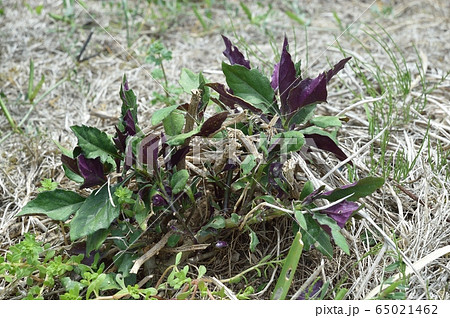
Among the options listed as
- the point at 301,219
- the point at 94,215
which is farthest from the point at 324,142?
the point at 94,215

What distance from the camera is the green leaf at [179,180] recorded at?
125 cm

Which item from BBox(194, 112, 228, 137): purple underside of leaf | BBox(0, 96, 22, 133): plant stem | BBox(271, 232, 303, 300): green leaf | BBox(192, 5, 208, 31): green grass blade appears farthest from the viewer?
BBox(192, 5, 208, 31): green grass blade

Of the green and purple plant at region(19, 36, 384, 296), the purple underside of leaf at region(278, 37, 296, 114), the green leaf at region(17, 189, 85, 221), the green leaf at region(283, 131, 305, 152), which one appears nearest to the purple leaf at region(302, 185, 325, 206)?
the green and purple plant at region(19, 36, 384, 296)

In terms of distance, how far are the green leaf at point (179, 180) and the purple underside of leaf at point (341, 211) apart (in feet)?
1.13

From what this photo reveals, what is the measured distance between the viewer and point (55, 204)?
133 cm

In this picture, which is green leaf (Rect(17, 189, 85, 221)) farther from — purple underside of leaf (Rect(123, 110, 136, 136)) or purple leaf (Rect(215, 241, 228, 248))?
purple leaf (Rect(215, 241, 228, 248))

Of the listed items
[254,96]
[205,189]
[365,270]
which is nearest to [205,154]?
[205,189]

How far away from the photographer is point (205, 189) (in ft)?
4.63

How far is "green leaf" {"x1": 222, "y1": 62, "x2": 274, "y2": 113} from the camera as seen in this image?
136cm

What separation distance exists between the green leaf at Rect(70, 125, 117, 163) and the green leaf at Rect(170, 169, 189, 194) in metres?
0.18

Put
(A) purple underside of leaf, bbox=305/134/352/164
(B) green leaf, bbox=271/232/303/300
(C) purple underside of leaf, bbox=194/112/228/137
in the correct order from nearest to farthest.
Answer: (B) green leaf, bbox=271/232/303/300 < (C) purple underside of leaf, bbox=194/112/228/137 < (A) purple underside of leaf, bbox=305/134/352/164

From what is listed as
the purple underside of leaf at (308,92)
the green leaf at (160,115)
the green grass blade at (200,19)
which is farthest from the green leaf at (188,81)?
the green grass blade at (200,19)

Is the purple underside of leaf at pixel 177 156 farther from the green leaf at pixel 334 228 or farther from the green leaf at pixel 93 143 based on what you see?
the green leaf at pixel 334 228
